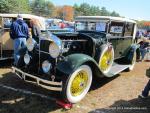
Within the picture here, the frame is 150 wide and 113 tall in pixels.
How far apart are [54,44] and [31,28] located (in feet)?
11.5

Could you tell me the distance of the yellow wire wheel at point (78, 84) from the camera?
4.62 meters

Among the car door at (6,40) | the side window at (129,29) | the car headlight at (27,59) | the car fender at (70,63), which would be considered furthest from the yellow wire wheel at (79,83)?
the car door at (6,40)

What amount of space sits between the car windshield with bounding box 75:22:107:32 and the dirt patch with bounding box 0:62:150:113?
1.48 m

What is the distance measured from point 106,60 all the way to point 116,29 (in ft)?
4.45

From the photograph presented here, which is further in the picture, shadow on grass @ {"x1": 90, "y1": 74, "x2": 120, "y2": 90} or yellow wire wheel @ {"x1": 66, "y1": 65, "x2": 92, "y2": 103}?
shadow on grass @ {"x1": 90, "y1": 74, "x2": 120, "y2": 90}

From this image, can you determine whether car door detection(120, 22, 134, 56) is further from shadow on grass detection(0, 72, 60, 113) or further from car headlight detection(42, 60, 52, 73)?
car headlight detection(42, 60, 52, 73)

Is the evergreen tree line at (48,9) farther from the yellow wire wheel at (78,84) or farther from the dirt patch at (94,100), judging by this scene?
the yellow wire wheel at (78,84)

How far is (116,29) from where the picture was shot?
7.15m

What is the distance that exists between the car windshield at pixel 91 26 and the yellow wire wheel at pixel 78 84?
79.8 inches

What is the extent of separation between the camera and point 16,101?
504cm

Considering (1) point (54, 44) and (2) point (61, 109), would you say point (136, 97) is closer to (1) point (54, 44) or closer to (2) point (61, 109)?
(2) point (61, 109)

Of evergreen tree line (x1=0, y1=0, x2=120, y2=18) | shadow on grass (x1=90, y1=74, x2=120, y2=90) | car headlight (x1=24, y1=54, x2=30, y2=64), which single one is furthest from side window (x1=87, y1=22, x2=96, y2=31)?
evergreen tree line (x1=0, y1=0, x2=120, y2=18)

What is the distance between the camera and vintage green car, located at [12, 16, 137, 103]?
465cm

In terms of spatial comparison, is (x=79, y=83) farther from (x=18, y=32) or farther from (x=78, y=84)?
(x=18, y=32)
